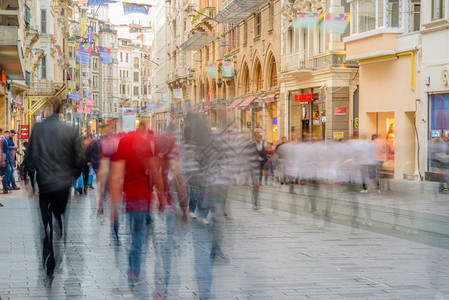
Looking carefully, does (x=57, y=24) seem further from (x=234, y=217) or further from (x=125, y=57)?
(x=125, y=57)

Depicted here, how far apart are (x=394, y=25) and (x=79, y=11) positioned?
268 ft

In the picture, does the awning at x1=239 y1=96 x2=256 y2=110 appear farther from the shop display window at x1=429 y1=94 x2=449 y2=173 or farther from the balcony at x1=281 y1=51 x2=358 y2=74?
the shop display window at x1=429 y1=94 x2=449 y2=173

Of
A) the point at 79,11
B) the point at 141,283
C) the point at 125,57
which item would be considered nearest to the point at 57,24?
the point at 79,11

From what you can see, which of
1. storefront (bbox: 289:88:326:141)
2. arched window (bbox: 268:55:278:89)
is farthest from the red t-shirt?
arched window (bbox: 268:55:278:89)

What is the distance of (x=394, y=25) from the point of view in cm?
2889

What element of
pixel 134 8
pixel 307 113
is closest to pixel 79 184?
pixel 134 8

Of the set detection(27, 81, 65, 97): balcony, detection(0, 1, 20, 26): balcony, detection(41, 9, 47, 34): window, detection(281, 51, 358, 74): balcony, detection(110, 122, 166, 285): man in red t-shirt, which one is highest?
detection(41, 9, 47, 34): window

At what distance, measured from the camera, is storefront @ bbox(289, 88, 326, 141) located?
1372 inches

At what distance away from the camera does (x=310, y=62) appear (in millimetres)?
35281

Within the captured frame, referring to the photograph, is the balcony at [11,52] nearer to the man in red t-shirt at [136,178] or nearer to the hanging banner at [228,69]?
the hanging banner at [228,69]

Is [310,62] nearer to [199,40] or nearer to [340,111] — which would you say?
[340,111]

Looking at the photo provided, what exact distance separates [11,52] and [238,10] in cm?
1971

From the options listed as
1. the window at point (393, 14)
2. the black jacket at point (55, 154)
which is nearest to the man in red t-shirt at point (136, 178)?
the black jacket at point (55, 154)

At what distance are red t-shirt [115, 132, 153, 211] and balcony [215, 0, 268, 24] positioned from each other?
35.4m
